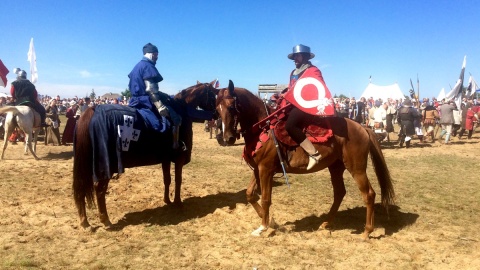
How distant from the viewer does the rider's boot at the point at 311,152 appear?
4902mm

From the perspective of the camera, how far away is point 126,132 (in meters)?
5.17

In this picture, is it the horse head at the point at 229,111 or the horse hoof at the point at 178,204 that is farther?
the horse hoof at the point at 178,204

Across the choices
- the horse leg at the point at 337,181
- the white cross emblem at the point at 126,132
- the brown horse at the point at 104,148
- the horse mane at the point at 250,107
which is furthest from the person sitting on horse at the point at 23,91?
the horse leg at the point at 337,181

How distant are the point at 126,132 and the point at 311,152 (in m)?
2.74

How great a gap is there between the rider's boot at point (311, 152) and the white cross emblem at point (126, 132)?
2.54m

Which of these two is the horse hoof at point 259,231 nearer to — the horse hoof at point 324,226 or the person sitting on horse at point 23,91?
the horse hoof at point 324,226

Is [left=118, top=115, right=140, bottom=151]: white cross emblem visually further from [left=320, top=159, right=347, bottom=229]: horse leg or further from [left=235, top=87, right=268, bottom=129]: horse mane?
[left=320, top=159, right=347, bottom=229]: horse leg

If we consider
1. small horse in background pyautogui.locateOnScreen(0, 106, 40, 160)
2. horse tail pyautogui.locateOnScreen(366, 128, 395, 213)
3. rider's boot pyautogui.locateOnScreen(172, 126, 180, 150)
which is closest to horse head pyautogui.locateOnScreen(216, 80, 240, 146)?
rider's boot pyautogui.locateOnScreen(172, 126, 180, 150)

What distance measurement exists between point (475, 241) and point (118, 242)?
5.06 m

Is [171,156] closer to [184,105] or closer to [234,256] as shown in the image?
[184,105]

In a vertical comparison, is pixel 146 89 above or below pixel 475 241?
above

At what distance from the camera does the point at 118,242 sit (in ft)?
15.8

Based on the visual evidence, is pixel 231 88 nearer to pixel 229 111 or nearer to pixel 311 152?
pixel 229 111

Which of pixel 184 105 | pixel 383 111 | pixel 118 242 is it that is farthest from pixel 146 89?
pixel 383 111
